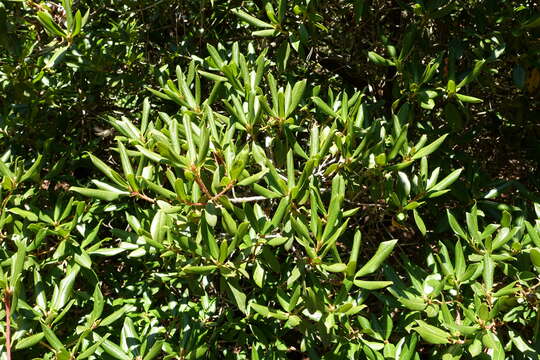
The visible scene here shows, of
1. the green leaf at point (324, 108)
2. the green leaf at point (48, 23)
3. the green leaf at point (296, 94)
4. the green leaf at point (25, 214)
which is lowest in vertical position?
the green leaf at point (25, 214)

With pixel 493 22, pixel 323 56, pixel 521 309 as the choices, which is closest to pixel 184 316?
pixel 521 309

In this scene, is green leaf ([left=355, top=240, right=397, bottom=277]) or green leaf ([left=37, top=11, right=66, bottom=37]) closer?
green leaf ([left=355, top=240, right=397, bottom=277])

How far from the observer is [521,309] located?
1.94m

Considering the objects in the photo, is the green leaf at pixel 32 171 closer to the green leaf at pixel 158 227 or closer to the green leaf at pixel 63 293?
the green leaf at pixel 63 293

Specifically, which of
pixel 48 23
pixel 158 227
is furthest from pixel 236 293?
pixel 48 23

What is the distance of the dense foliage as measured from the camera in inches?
70.2

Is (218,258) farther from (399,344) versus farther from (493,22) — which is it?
(493,22)

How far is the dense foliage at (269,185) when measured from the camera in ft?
5.85

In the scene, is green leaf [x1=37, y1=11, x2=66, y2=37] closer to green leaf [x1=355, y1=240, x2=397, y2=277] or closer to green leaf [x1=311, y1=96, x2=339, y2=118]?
green leaf [x1=311, y1=96, x2=339, y2=118]

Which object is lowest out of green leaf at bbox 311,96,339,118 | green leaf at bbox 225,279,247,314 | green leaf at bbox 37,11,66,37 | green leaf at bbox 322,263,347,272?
green leaf at bbox 225,279,247,314

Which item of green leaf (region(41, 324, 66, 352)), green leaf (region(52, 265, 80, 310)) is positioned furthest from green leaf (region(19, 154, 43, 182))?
green leaf (region(41, 324, 66, 352))

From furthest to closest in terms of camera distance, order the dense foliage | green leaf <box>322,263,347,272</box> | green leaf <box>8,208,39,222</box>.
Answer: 1. green leaf <box>8,208,39,222</box>
2. the dense foliage
3. green leaf <box>322,263,347,272</box>

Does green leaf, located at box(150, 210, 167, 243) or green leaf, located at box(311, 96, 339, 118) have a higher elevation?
green leaf, located at box(311, 96, 339, 118)

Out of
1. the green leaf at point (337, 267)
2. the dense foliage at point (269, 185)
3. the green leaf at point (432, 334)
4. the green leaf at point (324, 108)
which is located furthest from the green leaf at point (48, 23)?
the green leaf at point (432, 334)
